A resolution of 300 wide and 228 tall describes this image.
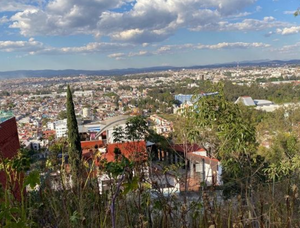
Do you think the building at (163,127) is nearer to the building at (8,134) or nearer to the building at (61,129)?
the building at (61,129)

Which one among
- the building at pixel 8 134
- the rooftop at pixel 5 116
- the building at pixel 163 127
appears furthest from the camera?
the rooftop at pixel 5 116

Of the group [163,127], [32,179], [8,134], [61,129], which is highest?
[32,179]

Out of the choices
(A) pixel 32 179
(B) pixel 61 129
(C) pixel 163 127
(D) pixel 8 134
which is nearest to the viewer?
(A) pixel 32 179

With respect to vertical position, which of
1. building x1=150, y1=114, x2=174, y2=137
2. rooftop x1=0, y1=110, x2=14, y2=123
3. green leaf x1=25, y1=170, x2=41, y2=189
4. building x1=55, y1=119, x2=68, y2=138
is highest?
green leaf x1=25, y1=170, x2=41, y2=189

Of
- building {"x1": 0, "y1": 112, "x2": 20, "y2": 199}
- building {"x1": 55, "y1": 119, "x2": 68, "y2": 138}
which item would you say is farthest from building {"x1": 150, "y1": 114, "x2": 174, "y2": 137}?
building {"x1": 0, "y1": 112, "x2": 20, "y2": 199}

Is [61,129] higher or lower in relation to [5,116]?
lower

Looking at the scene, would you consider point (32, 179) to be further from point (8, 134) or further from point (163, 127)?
point (163, 127)

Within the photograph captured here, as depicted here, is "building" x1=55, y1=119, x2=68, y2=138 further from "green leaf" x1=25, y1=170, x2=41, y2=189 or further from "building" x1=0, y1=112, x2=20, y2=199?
"green leaf" x1=25, y1=170, x2=41, y2=189

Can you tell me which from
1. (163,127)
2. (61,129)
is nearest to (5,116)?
(163,127)

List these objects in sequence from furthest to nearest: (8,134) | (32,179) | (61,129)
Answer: (61,129) → (8,134) → (32,179)

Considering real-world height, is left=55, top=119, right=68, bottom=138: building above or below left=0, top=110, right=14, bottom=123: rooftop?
below

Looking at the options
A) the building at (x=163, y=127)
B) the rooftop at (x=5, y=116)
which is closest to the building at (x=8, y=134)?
the rooftop at (x=5, y=116)

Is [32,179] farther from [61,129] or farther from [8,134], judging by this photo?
[61,129]

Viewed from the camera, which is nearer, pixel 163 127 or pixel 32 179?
pixel 32 179
